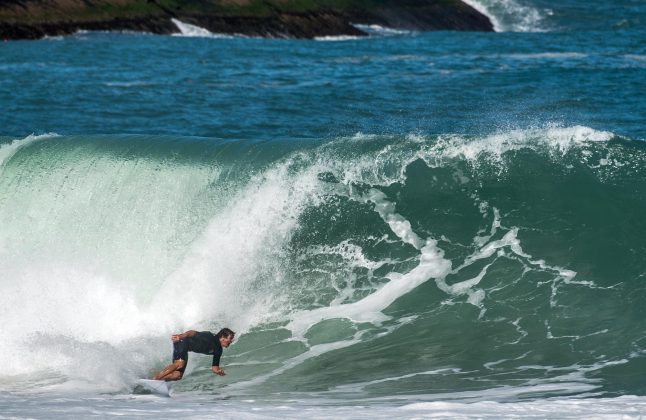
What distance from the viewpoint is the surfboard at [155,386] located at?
11562 mm

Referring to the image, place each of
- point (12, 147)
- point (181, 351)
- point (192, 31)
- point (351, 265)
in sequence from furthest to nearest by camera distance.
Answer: point (192, 31) → point (12, 147) → point (351, 265) → point (181, 351)

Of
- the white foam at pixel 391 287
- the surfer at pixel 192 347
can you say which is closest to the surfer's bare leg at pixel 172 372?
the surfer at pixel 192 347

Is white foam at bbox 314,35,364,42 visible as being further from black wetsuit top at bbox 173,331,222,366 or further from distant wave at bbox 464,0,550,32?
black wetsuit top at bbox 173,331,222,366

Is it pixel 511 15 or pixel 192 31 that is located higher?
pixel 511 15

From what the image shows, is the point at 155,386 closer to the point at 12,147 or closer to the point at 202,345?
the point at 202,345

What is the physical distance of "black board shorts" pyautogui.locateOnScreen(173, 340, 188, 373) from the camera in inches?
484

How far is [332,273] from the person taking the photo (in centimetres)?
1503

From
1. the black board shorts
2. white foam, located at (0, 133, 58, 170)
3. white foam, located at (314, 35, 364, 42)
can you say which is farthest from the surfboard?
white foam, located at (314, 35, 364, 42)

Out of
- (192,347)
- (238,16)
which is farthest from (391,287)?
(238,16)

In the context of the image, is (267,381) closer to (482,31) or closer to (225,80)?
(225,80)

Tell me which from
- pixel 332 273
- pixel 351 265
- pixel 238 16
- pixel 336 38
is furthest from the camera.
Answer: pixel 238 16

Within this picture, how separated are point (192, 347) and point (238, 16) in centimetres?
4290

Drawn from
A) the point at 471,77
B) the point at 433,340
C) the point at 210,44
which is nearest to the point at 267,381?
the point at 433,340

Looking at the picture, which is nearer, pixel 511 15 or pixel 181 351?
pixel 181 351
